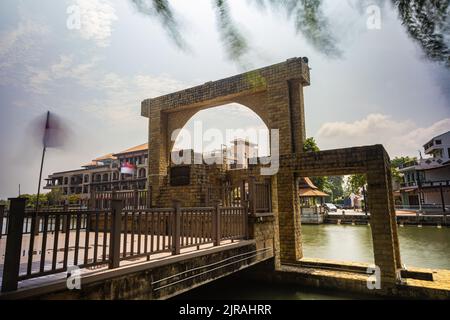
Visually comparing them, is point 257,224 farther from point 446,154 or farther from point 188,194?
point 446,154

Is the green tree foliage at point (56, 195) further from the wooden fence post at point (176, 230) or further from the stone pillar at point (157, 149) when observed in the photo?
the wooden fence post at point (176, 230)

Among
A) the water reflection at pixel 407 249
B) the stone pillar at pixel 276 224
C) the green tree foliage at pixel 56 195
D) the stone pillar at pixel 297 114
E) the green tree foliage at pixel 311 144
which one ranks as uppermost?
the green tree foliage at pixel 311 144

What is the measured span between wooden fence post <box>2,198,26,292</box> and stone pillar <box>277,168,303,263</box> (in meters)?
6.43

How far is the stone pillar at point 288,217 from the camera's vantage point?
7590 mm

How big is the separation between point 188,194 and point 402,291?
246 inches

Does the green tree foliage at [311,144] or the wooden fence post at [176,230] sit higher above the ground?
the green tree foliage at [311,144]

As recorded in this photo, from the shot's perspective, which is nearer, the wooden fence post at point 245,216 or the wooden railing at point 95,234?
the wooden railing at point 95,234

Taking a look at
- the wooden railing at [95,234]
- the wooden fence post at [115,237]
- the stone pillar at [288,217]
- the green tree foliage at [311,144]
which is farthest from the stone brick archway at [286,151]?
the green tree foliage at [311,144]

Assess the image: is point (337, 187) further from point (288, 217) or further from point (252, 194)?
point (252, 194)

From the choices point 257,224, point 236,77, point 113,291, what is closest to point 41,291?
point 113,291

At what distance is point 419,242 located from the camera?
49.5 feet

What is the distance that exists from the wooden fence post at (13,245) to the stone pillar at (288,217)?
21.1ft
